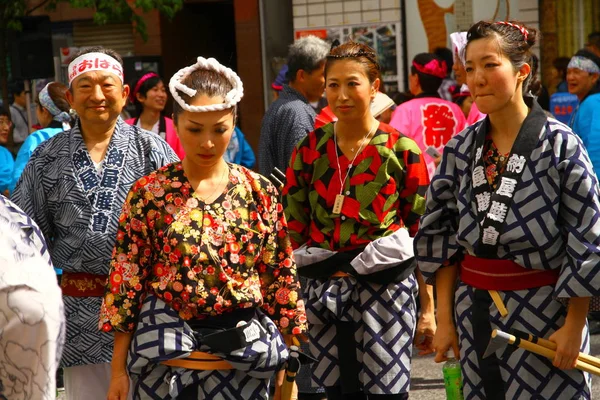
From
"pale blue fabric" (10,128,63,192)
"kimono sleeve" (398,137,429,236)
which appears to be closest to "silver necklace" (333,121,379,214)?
"kimono sleeve" (398,137,429,236)

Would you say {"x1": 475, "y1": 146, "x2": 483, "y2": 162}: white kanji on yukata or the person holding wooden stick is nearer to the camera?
the person holding wooden stick

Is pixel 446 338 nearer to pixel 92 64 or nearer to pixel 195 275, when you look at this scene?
pixel 195 275

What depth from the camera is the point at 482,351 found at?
3707mm

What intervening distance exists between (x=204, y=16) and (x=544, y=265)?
1361 centimetres

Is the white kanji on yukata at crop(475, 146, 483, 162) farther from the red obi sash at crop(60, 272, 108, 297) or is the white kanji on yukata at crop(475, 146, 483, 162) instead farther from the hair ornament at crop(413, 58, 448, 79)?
the hair ornament at crop(413, 58, 448, 79)

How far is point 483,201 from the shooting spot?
3658 millimetres

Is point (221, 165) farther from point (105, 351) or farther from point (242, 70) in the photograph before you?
point (242, 70)

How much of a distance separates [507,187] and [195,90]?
1.12m

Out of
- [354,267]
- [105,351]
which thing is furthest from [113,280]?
[354,267]

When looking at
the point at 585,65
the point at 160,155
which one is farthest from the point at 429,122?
the point at 160,155


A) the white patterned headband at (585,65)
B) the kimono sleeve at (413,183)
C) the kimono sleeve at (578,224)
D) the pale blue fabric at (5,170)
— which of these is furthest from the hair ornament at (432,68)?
the kimono sleeve at (578,224)

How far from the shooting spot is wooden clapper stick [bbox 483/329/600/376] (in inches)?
135

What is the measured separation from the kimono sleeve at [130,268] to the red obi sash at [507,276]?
116 cm

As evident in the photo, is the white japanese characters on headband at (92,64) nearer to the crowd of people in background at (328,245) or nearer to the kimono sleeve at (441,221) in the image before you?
the crowd of people in background at (328,245)
